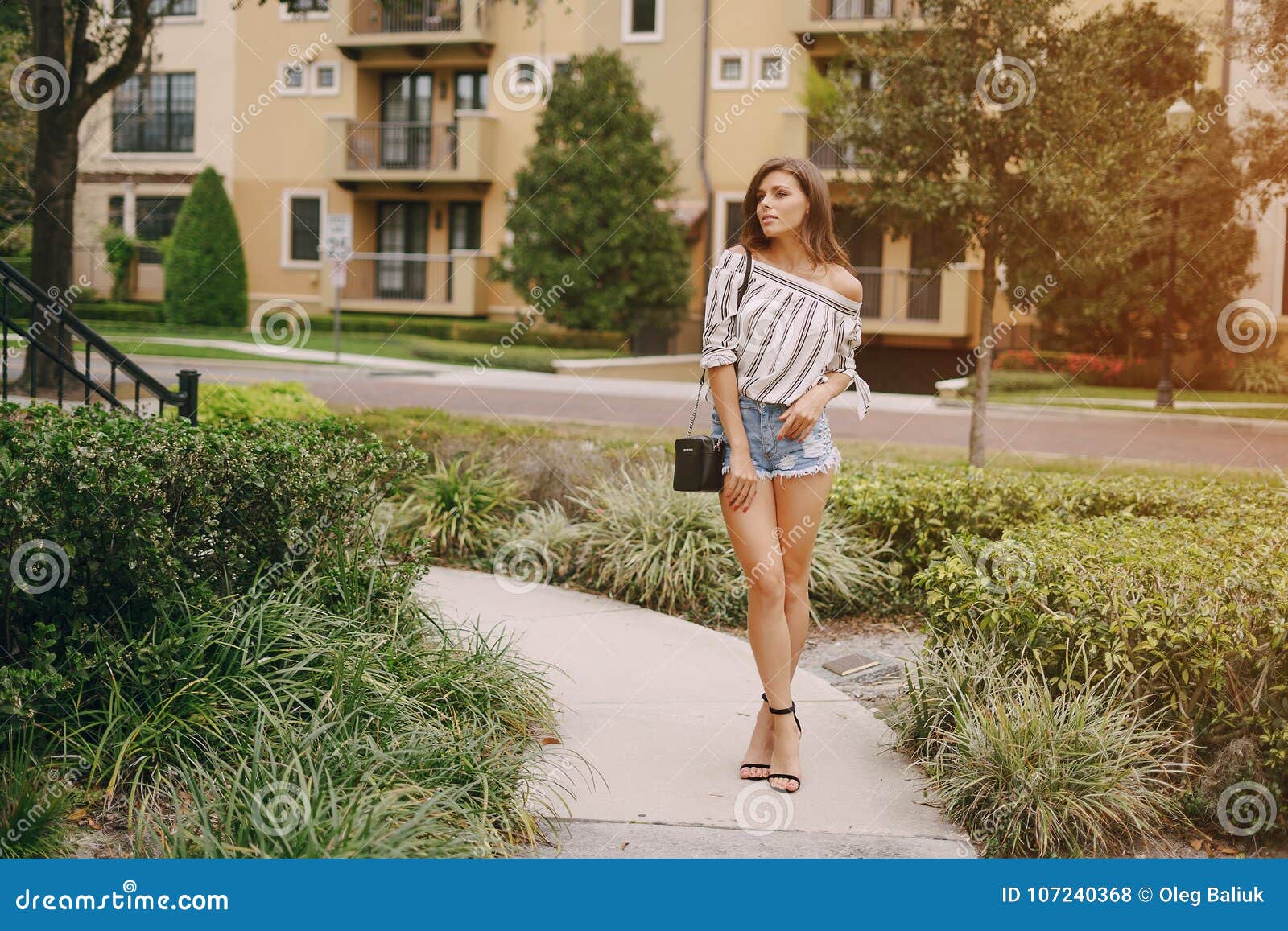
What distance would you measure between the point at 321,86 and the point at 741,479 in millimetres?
28390

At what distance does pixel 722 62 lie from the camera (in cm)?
2600

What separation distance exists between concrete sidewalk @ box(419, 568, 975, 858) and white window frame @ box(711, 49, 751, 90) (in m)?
21.5

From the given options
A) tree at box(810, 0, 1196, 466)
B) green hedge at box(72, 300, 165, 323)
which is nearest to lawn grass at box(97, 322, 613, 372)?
green hedge at box(72, 300, 165, 323)

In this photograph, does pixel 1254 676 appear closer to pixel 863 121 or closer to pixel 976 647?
pixel 976 647

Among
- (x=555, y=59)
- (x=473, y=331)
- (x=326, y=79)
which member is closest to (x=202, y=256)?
(x=326, y=79)

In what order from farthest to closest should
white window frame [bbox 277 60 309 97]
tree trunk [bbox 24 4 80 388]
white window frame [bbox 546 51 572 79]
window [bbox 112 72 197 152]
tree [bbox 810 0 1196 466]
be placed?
window [bbox 112 72 197 152] → white window frame [bbox 277 60 309 97] → white window frame [bbox 546 51 572 79] → tree trunk [bbox 24 4 80 388] → tree [bbox 810 0 1196 466]

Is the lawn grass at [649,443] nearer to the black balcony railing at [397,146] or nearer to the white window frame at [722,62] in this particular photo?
the white window frame at [722,62]

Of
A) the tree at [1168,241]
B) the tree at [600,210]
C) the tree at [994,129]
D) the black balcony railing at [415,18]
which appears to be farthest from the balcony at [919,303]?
the tree at [994,129]

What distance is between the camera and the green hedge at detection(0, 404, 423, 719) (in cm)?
370

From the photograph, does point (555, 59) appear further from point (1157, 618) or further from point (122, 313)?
point (1157, 618)

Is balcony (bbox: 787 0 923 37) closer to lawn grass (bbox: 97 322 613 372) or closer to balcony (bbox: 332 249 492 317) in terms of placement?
lawn grass (bbox: 97 322 613 372)

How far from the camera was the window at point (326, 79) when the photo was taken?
29609 millimetres

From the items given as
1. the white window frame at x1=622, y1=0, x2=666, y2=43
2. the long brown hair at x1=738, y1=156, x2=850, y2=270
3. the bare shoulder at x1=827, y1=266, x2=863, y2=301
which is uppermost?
the white window frame at x1=622, y1=0, x2=666, y2=43

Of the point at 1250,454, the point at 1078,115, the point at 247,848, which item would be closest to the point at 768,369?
the point at 247,848
